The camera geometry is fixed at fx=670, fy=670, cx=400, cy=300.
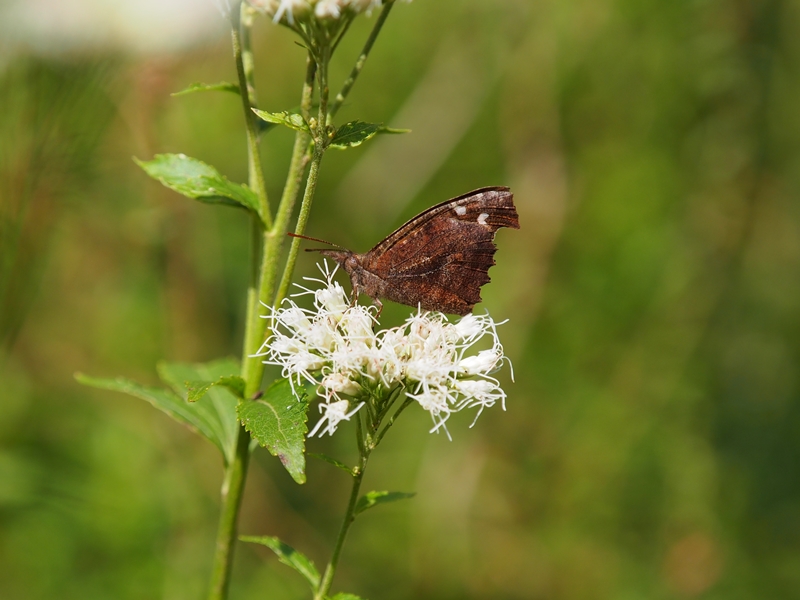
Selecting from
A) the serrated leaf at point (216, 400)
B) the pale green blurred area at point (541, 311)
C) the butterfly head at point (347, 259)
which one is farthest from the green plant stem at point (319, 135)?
the pale green blurred area at point (541, 311)

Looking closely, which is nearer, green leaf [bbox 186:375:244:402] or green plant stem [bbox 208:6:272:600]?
green leaf [bbox 186:375:244:402]

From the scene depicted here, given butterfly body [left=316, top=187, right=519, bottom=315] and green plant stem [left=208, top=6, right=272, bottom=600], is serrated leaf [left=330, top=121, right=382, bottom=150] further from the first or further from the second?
butterfly body [left=316, top=187, right=519, bottom=315]

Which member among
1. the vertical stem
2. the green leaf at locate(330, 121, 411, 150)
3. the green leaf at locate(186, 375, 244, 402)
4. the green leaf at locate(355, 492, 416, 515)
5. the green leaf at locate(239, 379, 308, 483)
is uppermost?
the green leaf at locate(330, 121, 411, 150)

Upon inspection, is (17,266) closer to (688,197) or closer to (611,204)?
(611,204)

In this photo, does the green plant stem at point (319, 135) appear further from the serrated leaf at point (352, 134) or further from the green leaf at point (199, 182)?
the green leaf at point (199, 182)

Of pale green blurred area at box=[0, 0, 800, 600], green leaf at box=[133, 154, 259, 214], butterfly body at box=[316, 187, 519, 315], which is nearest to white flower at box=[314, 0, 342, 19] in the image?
green leaf at box=[133, 154, 259, 214]

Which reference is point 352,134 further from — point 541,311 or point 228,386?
point 541,311

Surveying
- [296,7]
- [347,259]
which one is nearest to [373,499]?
[347,259]
